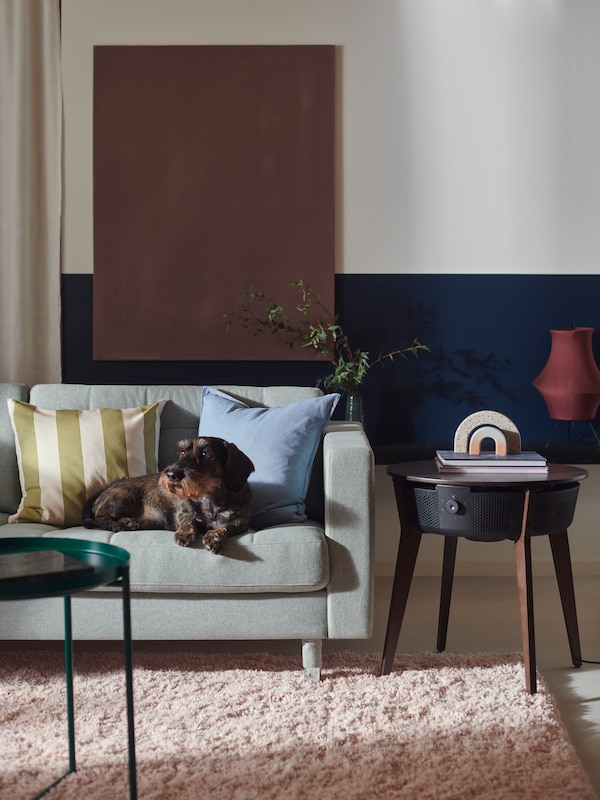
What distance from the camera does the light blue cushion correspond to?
3072mm

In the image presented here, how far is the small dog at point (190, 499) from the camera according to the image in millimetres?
2760

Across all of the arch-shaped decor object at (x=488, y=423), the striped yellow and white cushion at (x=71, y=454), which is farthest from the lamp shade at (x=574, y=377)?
the striped yellow and white cushion at (x=71, y=454)

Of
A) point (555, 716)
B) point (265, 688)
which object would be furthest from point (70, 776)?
point (555, 716)

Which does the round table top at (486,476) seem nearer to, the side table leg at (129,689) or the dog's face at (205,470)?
the dog's face at (205,470)

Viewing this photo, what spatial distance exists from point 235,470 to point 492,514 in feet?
2.64

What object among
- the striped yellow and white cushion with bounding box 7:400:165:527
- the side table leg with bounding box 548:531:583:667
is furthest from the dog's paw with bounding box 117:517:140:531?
the side table leg with bounding box 548:531:583:667

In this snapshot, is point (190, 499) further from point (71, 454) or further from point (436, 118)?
point (436, 118)

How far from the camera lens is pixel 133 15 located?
4109 millimetres

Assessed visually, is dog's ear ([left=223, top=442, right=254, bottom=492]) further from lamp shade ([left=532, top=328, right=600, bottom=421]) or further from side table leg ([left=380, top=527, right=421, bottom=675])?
lamp shade ([left=532, top=328, right=600, bottom=421])

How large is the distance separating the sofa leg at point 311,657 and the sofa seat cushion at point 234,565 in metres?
0.18

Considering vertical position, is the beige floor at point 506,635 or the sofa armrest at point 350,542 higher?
the sofa armrest at point 350,542

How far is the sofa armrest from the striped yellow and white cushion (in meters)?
0.81

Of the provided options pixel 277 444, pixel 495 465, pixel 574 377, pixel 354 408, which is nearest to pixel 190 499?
pixel 277 444

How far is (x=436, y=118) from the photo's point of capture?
4145mm
